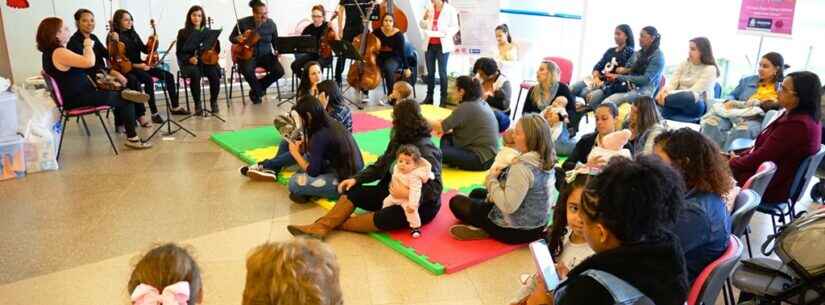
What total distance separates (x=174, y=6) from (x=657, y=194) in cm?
731

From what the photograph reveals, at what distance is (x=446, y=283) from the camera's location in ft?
10.1

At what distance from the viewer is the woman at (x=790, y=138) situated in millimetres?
3225

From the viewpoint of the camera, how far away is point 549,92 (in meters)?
5.43

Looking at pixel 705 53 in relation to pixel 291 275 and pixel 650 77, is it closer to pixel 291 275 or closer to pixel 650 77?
pixel 650 77

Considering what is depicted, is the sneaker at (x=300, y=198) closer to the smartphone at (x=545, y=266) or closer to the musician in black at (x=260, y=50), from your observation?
the smartphone at (x=545, y=266)

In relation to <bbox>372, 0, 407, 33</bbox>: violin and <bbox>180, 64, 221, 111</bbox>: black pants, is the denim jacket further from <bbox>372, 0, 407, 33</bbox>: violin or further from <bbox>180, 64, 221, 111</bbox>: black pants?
<bbox>180, 64, 221, 111</bbox>: black pants

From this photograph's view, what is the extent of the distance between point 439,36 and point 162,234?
4731 mm

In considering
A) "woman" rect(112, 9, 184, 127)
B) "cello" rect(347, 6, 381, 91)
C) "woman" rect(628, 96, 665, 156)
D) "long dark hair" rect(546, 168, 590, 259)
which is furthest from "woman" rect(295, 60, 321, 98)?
"long dark hair" rect(546, 168, 590, 259)

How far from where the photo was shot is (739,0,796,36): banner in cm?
547

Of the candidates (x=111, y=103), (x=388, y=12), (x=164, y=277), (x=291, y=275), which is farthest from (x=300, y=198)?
(x=388, y=12)

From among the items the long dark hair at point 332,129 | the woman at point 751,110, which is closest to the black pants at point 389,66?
the long dark hair at point 332,129

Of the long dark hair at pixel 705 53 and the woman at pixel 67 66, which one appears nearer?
the woman at pixel 67 66

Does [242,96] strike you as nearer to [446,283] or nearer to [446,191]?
[446,191]

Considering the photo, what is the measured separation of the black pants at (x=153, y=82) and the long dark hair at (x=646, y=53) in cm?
493
